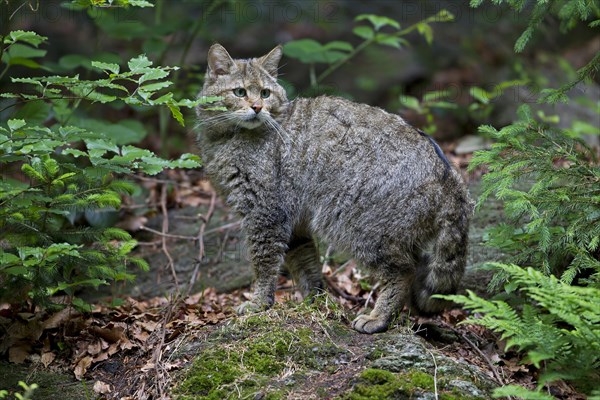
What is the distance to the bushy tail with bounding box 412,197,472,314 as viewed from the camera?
15.2 ft

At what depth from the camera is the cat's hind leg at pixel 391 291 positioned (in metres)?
4.57

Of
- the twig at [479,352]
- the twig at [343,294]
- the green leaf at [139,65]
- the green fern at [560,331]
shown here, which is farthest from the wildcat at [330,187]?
the green fern at [560,331]

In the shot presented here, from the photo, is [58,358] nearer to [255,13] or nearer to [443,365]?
[443,365]

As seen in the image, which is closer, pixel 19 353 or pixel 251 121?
pixel 19 353

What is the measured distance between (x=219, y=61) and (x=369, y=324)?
2342 millimetres

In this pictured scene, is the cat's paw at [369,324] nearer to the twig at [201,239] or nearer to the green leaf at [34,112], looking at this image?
the twig at [201,239]

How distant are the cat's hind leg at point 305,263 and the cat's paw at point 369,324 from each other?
0.77 metres

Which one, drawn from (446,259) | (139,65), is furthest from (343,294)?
(139,65)

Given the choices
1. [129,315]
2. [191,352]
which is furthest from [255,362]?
[129,315]

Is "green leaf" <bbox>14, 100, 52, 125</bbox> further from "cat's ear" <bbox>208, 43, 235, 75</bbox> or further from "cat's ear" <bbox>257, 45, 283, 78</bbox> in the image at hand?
"cat's ear" <bbox>257, 45, 283, 78</bbox>

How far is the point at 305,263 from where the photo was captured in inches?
209

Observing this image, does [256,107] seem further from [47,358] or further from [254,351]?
[47,358]

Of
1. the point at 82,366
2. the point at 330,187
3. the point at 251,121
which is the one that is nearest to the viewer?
the point at 82,366

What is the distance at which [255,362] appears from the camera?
4051mm
